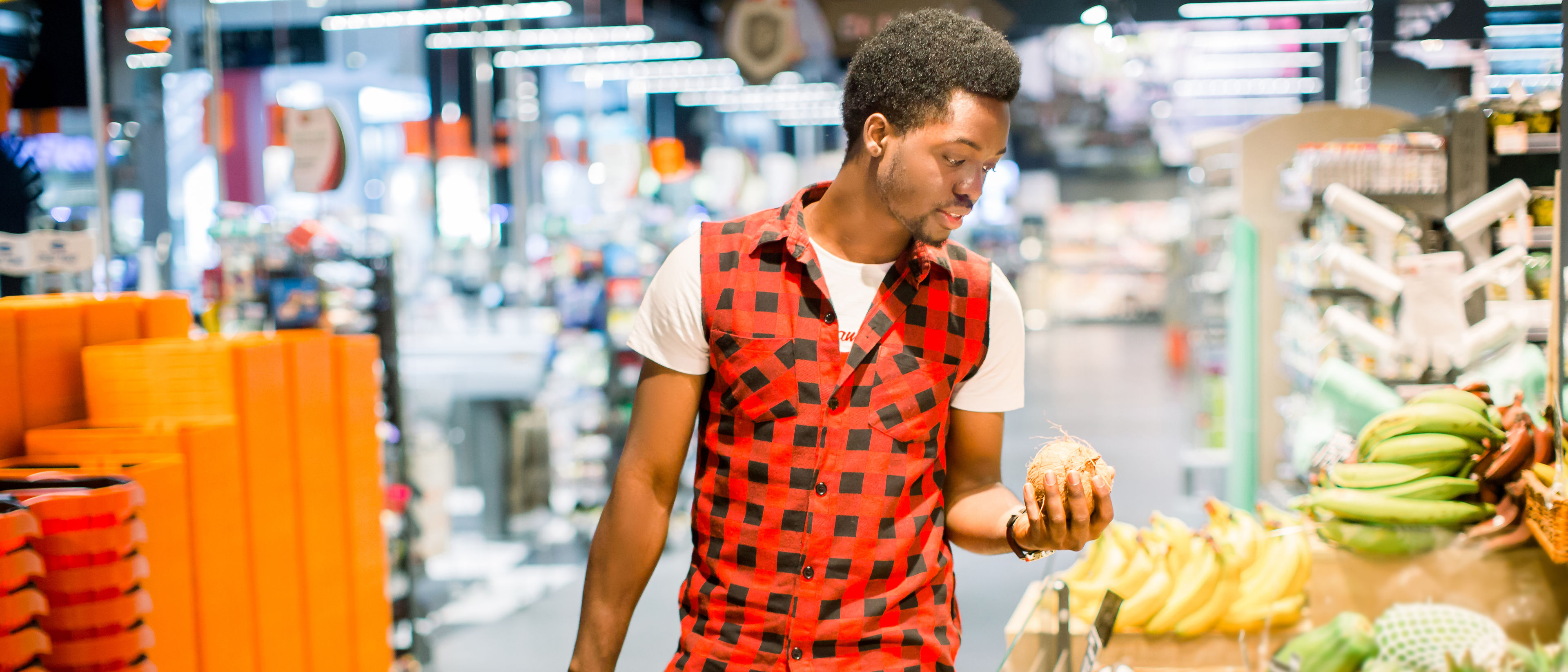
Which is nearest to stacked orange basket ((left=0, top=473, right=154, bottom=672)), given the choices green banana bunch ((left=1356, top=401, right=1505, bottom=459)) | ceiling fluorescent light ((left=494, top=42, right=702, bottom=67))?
green banana bunch ((left=1356, top=401, right=1505, bottom=459))

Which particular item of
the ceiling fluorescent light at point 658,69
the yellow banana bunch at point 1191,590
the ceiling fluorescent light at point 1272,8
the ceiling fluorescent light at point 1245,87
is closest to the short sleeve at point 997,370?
the yellow banana bunch at point 1191,590

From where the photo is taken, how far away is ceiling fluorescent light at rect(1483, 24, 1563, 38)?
3.86 metres

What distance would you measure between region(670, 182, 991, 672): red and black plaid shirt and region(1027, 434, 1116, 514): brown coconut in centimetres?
17

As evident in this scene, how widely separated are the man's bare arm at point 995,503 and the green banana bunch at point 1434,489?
40.5 inches

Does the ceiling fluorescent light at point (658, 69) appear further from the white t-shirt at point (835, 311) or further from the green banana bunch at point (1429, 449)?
the white t-shirt at point (835, 311)

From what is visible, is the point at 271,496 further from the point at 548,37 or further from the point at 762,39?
the point at 548,37

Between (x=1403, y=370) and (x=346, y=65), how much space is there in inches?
459

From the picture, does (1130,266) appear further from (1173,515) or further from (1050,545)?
(1050,545)

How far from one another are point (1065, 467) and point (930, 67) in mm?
549

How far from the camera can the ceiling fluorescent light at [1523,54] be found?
3.81 meters

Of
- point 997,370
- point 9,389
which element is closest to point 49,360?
point 9,389

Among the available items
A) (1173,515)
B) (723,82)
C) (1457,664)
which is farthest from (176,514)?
(723,82)

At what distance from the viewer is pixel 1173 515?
6.38 m

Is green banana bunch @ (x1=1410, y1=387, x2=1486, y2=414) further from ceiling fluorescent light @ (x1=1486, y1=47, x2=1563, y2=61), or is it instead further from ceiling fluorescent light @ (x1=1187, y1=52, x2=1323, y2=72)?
ceiling fluorescent light @ (x1=1187, y1=52, x2=1323, y2=72)
